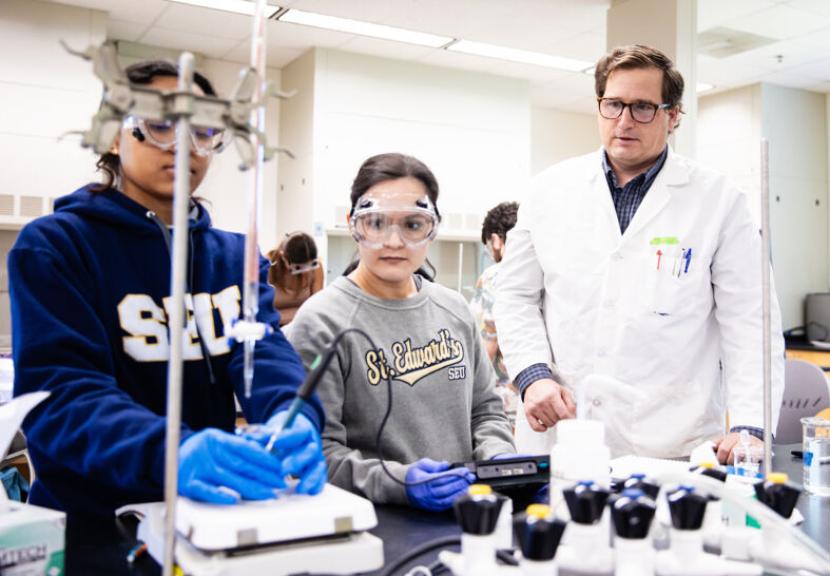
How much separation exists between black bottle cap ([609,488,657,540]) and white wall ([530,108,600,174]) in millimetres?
6787

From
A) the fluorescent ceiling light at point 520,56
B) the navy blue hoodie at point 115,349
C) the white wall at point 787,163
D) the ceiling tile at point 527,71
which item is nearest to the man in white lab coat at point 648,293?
the navy blue hoodie at point 115,349

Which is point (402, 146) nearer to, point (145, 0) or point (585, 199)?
point (145, 0)

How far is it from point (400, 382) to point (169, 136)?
2.01 ft

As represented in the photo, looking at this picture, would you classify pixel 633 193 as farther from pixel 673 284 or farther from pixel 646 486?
pixel 646 486

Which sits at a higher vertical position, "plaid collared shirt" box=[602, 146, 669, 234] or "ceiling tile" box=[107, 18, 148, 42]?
"ceiling tile" box=[107, 18, 148, 42]

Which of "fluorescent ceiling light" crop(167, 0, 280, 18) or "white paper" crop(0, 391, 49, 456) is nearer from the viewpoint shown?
"white paper" crop(0, 391, 49, 456)

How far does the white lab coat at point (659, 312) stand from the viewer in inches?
66.9

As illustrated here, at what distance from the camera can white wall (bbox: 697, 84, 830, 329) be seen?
6.53m

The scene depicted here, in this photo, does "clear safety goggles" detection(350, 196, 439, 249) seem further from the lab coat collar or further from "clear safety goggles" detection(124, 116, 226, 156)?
the lab coat collar

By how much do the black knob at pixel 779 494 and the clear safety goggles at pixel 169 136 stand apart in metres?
0.73

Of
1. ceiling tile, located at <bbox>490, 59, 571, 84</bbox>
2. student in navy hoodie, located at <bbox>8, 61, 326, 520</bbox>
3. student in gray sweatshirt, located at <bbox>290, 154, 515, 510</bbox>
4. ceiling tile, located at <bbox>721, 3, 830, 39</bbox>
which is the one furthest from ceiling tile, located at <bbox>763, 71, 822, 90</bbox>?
student in navy hoodie, located at <bbox>8, 61, 326, 520</bbox>

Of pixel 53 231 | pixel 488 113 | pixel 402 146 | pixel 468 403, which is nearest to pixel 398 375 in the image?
pixel 468 403

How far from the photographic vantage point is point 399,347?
1.41m

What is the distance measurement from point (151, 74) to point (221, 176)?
482cm
